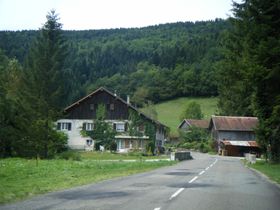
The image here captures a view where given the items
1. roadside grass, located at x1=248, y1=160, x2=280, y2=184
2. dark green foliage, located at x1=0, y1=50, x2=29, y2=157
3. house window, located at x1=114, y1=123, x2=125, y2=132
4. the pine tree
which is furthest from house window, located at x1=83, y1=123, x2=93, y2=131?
roadside grass, located at x1=248, y1=160, x2=280, y2=184

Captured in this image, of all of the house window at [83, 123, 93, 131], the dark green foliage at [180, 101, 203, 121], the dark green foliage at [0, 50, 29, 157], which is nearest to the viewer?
the dark green foliage at [0, 50, 29, 157]

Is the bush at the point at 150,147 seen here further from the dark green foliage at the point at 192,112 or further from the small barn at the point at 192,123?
the dark green foliage at the point at 192,112

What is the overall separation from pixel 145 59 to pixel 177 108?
41.7 meters

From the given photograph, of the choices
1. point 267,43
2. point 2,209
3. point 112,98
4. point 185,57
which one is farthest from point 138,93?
point 2,209

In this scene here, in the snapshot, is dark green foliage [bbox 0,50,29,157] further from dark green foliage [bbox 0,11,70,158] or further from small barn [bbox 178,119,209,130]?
small barn [bbox 178,119,209,130]

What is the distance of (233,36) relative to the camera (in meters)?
34.4

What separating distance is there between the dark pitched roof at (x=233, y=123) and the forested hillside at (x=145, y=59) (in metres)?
35.0

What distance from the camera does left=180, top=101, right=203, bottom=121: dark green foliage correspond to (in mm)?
134000

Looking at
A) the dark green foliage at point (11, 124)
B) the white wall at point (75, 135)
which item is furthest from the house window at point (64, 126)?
the dark green foliage at point (11, 124)

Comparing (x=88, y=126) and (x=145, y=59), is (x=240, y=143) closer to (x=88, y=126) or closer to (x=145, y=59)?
(x=88, y=126)

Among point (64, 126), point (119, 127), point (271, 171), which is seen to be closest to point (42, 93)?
point (119, 127)

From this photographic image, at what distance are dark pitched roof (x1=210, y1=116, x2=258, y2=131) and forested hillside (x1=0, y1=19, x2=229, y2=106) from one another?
35006 mm

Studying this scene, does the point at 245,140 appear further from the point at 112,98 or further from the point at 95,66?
the point at 95,66

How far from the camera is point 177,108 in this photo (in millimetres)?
144875
